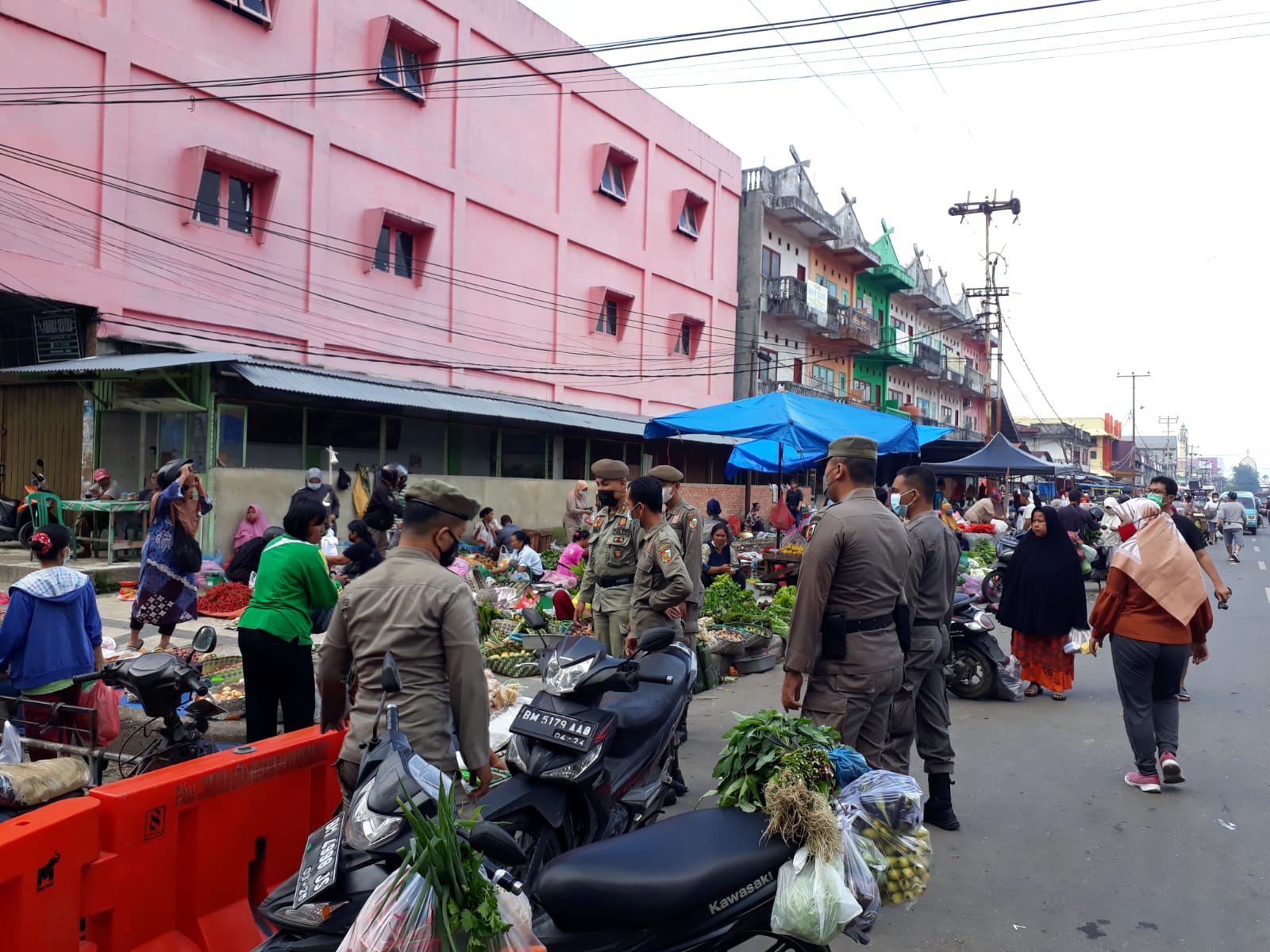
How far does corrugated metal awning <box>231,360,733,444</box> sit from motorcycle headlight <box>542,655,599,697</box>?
34.1ft

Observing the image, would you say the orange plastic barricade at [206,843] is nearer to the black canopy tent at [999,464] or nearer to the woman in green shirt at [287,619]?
the woman in green shirt at [287,619]

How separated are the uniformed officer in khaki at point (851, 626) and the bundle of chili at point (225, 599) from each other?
8058 mm

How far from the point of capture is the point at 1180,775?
5.92 metres

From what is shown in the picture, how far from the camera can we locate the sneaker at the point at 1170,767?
19.1 feet

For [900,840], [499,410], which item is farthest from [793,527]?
[900,840]

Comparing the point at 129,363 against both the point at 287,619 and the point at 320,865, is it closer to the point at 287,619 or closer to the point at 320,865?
the point at 287,619

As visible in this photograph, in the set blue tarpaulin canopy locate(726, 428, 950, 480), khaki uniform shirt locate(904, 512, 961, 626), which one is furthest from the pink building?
khaki uniform shirt locate(904, 512, 961, 626)

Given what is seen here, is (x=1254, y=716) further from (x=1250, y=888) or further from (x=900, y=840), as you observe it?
(x=900, y=840)

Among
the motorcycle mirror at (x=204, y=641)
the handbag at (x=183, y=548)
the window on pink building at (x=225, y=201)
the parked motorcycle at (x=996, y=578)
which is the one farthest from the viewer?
the window on pink building at (x=225, y=201)

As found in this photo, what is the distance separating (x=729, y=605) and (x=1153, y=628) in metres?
5.44

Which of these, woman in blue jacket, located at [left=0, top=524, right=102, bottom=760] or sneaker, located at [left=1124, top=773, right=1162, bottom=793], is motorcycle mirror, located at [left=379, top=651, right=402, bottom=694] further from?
sneaker, located at [left=1124, top=773, right=1162, bottom=793]

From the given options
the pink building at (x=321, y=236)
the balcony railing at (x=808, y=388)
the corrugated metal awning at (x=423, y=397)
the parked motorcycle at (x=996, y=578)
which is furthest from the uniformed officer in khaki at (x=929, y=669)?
the balcony railing at (x=808, y=388)

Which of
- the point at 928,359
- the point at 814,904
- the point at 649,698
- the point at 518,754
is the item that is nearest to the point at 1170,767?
the point at 649,698

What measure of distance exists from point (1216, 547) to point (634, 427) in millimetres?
21785
